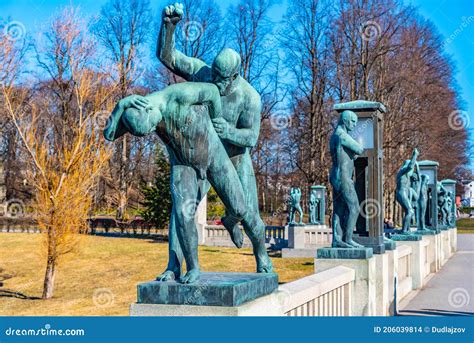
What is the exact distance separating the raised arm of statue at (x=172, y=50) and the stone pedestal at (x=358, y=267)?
169 inches

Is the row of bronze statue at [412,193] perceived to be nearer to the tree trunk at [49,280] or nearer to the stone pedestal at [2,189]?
the tree trunk at [49,280]

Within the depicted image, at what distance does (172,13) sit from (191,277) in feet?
6.46

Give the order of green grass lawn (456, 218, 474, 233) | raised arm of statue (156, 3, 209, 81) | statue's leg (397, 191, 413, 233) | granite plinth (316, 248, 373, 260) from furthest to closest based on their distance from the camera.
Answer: green grass lawn (456, 218, 474, 233) → statue's leg (397, 191, 413, 233) → granite plinth (316, 248, 373, 260) → raised arm of statue (156, 3, 209, 81)

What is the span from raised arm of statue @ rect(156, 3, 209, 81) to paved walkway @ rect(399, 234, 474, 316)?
7295 millimetres

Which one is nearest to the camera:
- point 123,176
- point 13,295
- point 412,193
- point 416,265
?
point 416,265

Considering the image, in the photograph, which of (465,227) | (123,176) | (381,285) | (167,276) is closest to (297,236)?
(381,285)

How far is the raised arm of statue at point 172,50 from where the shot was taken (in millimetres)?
4352

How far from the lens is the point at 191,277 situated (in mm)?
4039

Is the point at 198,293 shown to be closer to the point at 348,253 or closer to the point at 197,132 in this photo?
the point at 197,132

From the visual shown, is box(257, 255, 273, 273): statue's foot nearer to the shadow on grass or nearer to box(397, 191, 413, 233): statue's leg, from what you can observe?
box(397, 191, 413, 233): statue's leg

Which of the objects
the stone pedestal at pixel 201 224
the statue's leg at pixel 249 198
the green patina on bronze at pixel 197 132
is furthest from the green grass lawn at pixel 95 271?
the green patina on bronze at pixel 197 132

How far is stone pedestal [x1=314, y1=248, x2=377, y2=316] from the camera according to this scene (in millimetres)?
8008

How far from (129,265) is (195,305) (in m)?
19.3

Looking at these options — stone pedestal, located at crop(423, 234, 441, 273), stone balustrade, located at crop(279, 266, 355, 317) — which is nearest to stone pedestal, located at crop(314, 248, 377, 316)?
stone balustrade, located at crop(279, 266, 355, 317)
